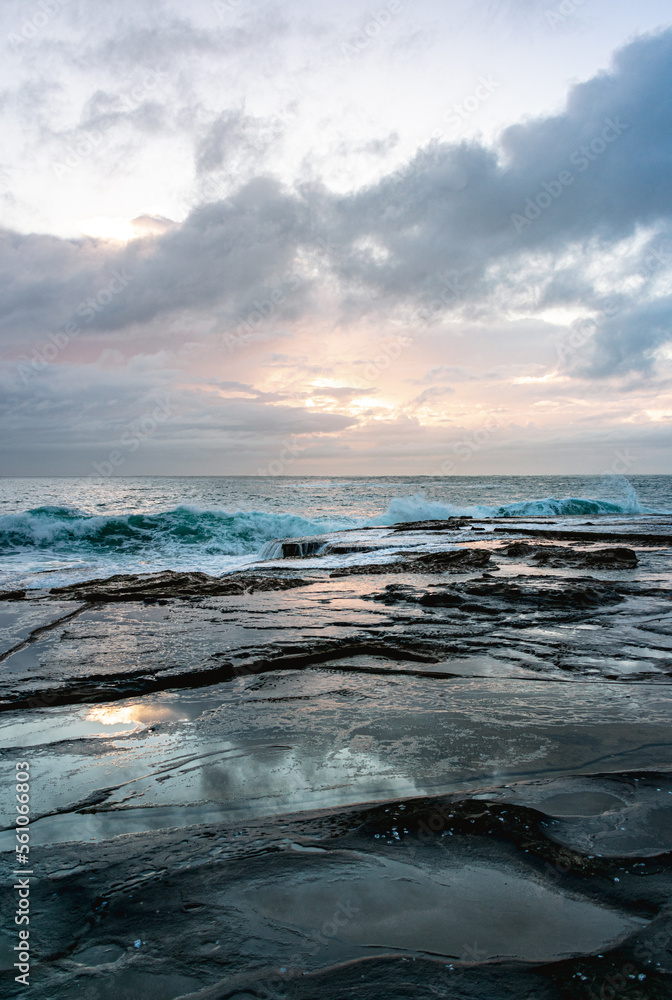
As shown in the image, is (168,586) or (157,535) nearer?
(168,586)

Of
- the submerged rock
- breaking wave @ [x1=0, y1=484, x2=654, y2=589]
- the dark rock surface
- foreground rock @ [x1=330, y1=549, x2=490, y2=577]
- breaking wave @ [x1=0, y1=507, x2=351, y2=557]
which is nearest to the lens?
the dark rock surface

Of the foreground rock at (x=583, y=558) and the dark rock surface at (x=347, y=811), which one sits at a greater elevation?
the dark rock surface at (x=347, y=811)

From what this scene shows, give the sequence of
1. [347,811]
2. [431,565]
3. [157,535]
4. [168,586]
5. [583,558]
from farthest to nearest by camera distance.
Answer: [157,535]
[583,558]
[431,565]
[168,586]
[347,811]

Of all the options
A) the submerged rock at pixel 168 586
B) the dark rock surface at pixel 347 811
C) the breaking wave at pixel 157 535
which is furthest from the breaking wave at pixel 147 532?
the dark rock surface at pixel 347 811

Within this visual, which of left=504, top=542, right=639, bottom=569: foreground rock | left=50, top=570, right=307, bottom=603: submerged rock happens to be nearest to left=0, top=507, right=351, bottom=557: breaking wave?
left=50, top=570, right=307, bottom=603: submerged rock

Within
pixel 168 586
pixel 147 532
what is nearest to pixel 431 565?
pixel 168 586

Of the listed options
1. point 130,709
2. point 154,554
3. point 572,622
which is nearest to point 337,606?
point 572,622

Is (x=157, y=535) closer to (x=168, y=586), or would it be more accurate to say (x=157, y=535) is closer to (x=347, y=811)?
(x=168, y=586)

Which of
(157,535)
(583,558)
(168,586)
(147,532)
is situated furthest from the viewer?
(147,532)

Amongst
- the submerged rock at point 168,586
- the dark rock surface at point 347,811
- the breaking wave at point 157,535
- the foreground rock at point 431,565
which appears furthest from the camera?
the breaking wave at point 157,535

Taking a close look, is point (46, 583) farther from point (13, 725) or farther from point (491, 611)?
point (491, 611)

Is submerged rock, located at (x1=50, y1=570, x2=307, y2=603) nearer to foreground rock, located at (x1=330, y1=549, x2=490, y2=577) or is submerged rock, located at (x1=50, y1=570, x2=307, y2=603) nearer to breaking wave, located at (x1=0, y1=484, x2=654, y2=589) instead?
foreground rock, located at (x1=330, y1=549, x2=490, y2=577)

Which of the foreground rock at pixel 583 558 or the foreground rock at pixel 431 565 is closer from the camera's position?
the foreground rock at pixel 431 565

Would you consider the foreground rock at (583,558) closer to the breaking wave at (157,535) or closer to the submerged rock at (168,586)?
the submerged rock at (168,586)
